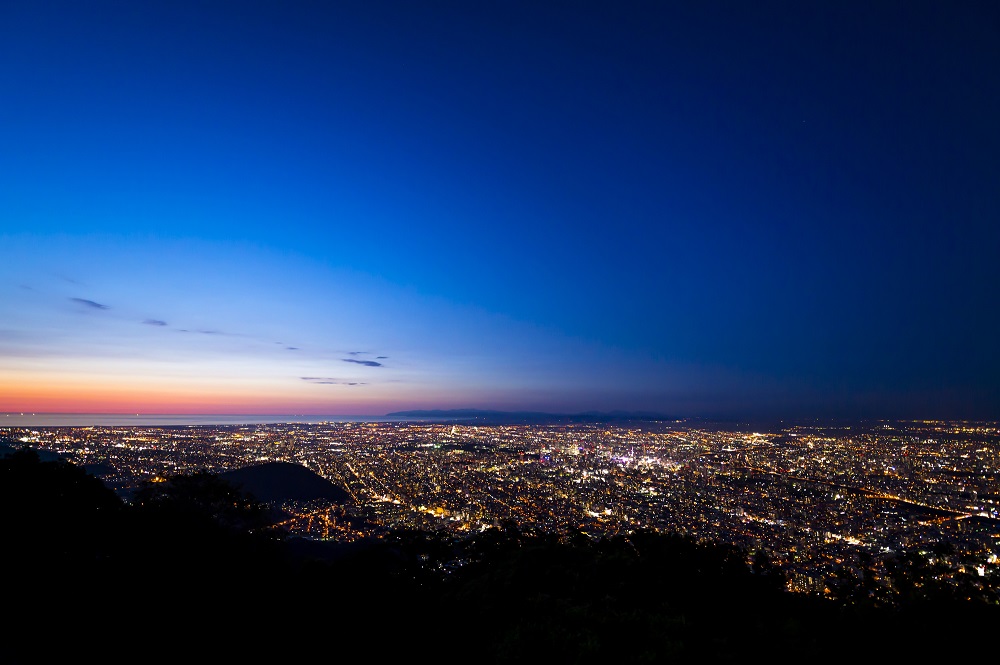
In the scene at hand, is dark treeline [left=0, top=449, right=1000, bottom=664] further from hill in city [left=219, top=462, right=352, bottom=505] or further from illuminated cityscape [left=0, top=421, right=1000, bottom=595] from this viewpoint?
hill in city [left=219, top=462, right=352, bottom=505]

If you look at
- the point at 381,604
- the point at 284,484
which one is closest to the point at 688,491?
the point at 284,484

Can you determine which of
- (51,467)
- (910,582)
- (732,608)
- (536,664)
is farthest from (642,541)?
(51,467)

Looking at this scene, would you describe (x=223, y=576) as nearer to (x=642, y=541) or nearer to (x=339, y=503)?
(x=642, y=541)

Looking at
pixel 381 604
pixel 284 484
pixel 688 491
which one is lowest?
pixel 688 491

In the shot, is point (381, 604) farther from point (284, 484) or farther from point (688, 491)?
point (688, 491)

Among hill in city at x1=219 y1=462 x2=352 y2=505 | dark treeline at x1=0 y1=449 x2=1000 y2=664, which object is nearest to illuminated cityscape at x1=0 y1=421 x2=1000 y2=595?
hill in city at x1=219 y1=462 x2=352 y2=505
